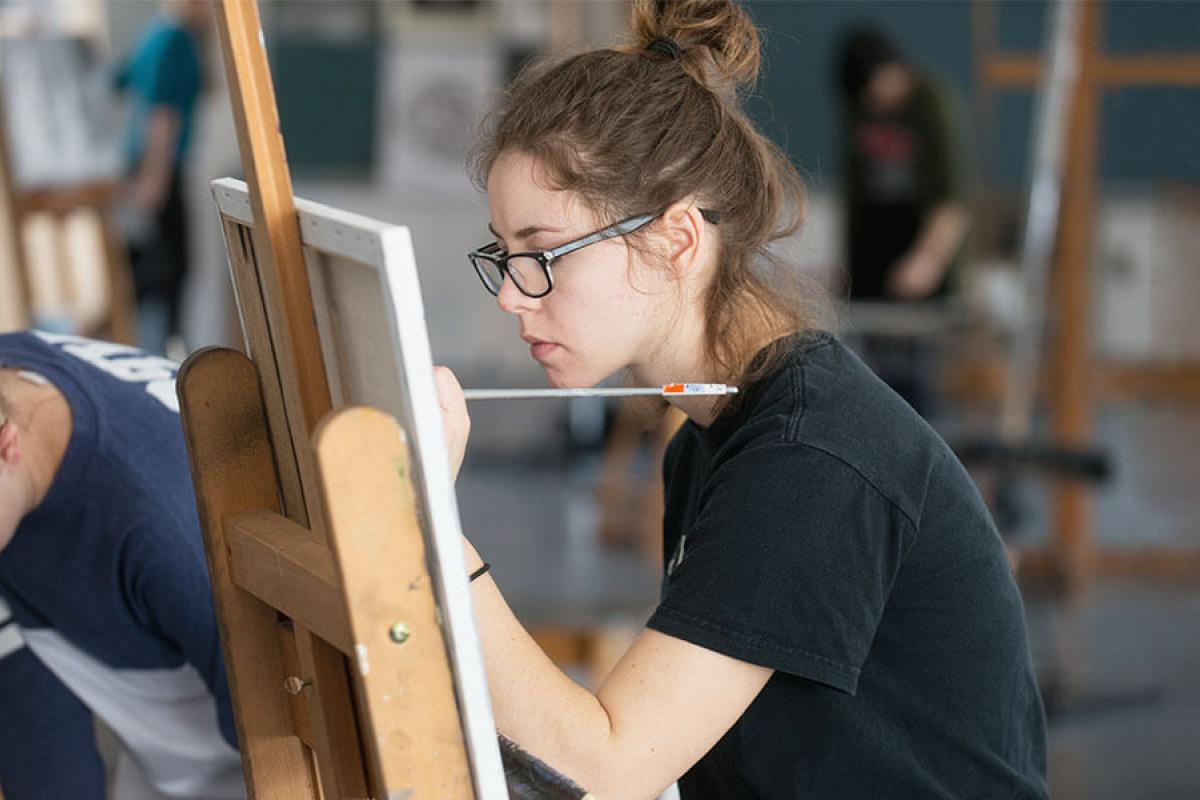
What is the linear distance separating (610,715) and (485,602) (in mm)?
107

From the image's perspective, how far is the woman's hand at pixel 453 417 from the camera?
36.0 inches

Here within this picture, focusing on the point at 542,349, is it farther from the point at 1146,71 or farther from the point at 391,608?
the point at 1146,71

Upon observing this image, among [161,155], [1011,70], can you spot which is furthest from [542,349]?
[161,155]

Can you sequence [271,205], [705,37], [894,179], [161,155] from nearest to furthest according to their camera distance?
[271,205] < [705,37] < [894,179] < [161,155]

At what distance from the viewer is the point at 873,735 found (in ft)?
3.52

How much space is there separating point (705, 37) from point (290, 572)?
1.66ft

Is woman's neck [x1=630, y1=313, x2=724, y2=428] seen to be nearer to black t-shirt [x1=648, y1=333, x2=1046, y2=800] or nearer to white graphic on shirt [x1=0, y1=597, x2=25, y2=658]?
black t-shirt [x1=648, y1=333, x2=1046, y2=800]

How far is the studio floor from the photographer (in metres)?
2.81

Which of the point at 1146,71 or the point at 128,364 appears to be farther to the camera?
the point at 1146,71

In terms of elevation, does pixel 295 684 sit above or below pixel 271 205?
below

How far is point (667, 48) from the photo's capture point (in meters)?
1.15

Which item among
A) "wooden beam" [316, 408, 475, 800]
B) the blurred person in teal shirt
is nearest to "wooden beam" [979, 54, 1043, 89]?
the blurred person in teal shirt

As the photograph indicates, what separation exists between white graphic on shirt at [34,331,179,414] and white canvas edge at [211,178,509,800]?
1.87ft

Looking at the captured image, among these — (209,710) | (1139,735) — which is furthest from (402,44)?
(209,710)
